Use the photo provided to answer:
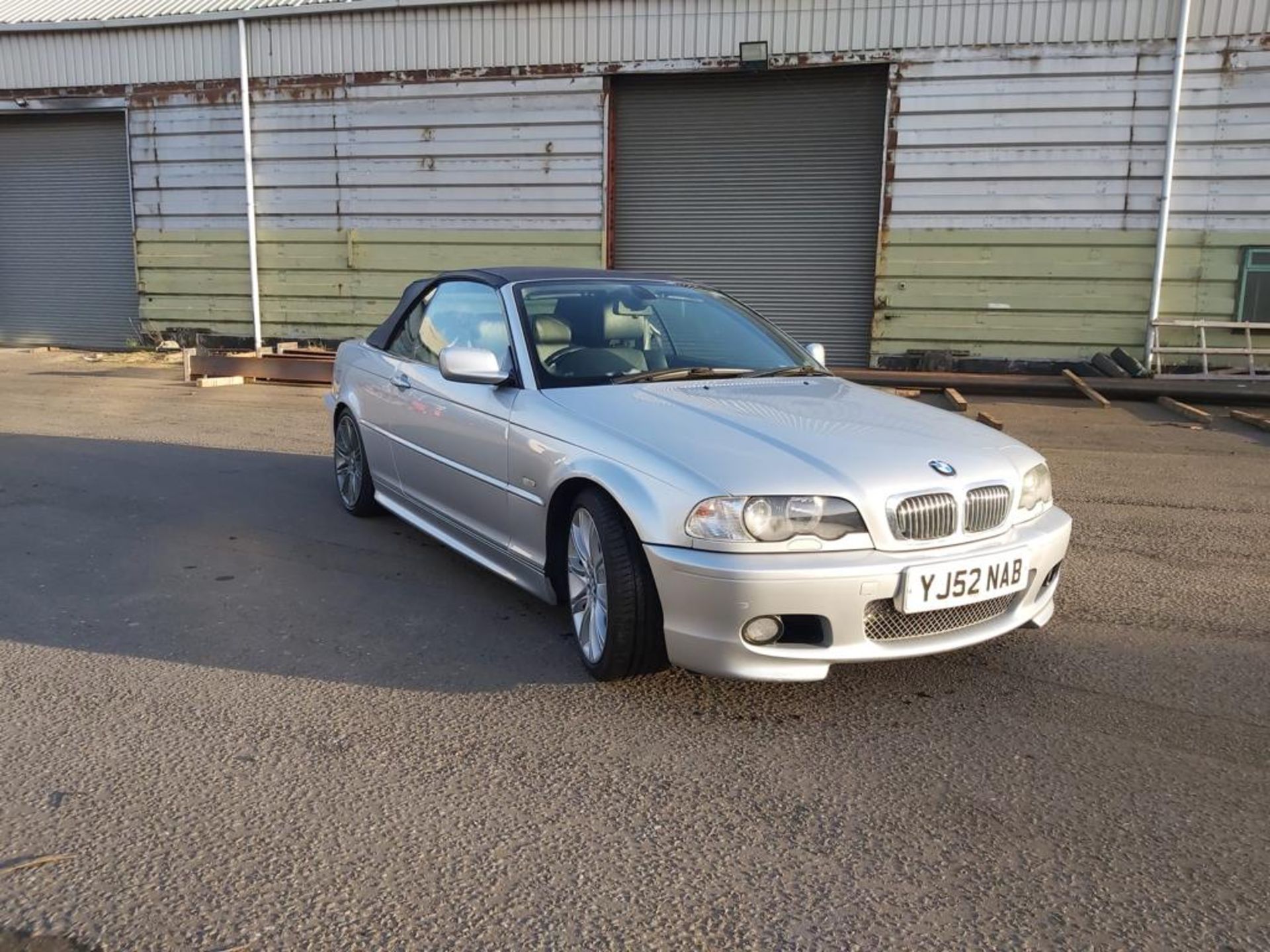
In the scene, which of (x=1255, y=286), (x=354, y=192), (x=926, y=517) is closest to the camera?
(x=926, y=517)

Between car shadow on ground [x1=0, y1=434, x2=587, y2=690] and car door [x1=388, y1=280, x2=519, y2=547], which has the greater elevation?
car door [x1=388, y1=280, x2=519, y2=547]

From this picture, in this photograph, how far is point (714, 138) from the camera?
1389 cm

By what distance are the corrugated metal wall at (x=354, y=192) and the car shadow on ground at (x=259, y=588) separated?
28.0 ft

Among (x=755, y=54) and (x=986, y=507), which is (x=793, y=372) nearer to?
(x=986, y=507)

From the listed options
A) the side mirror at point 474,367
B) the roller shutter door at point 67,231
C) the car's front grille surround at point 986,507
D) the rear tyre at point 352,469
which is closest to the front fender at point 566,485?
the side mirror at point 474,367

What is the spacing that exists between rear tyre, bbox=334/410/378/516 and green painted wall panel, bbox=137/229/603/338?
8804mm

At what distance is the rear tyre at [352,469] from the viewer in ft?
18.8

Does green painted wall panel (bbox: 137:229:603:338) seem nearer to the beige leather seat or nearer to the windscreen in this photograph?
the windscreen

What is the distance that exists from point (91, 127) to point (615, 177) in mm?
9128

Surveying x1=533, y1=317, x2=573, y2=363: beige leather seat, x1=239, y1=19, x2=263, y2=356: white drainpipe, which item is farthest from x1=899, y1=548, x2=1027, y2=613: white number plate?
x1=239, y1=19, x2=263, y2=356: white drainpipe

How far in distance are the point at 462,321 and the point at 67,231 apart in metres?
15.6

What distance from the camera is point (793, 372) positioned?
4.53 m

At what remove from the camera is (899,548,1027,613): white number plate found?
307 centimetres

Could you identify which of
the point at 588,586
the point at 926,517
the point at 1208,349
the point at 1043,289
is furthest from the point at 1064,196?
the point at 588,586
